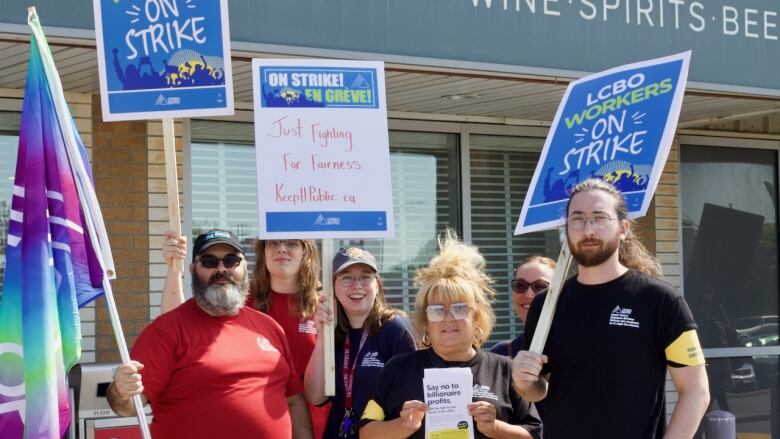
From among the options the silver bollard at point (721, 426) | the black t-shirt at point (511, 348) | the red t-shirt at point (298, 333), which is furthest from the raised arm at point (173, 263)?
the silver bollard at point (721, 426)

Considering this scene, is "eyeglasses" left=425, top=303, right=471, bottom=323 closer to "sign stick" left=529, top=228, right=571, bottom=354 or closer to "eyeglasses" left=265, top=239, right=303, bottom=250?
"sign stick" left=529, top=228, right=571, bottom=354

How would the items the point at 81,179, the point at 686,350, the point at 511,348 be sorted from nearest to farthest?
the point at 686,350 < the point at 81,179 < the point at 511,348

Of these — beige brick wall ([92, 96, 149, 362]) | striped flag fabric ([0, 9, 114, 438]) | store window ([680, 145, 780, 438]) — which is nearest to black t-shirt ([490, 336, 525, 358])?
striped flag fabric ([0, 9, 114, 438])

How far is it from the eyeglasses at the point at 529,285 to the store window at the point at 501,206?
3.26 m

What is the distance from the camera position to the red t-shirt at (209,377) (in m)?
4.72

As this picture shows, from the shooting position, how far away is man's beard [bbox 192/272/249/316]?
15.9 ft

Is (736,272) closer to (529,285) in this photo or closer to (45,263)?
(529,285)

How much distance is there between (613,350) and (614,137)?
0.93 m

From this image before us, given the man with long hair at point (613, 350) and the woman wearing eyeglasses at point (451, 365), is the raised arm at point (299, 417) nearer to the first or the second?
the woman wearing eyeglasses at point (451, 365)

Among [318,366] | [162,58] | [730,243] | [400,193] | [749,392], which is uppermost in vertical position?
[162,58]

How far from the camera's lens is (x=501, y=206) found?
9.30 metres

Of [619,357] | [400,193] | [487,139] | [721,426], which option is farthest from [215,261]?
[487,139]

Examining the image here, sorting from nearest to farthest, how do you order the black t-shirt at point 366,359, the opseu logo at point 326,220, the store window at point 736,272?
the black t-shirt at point 366,359, the opseu logo at point 326,220, the store window at point 736,272

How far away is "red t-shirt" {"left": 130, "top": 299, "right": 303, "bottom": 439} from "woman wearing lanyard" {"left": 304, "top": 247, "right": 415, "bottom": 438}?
242 millimetres
